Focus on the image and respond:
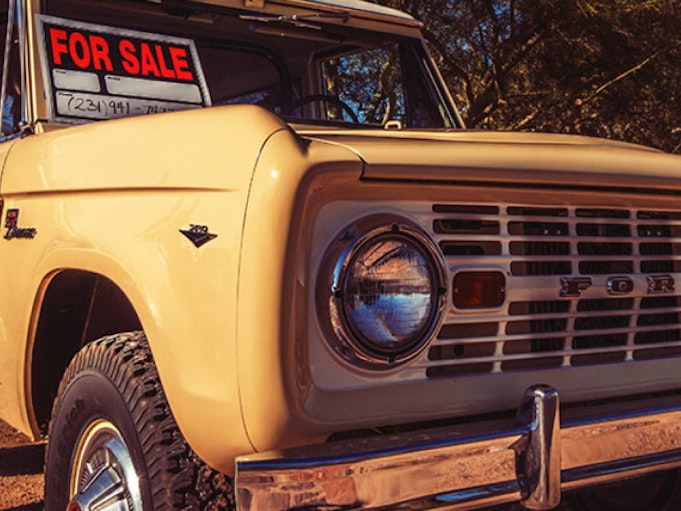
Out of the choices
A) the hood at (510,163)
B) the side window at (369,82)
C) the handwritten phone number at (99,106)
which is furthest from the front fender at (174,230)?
the side window at (369,82)

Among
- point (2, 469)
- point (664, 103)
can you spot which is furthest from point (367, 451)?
point (664, 103)

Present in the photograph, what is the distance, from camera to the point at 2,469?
13.1 feet

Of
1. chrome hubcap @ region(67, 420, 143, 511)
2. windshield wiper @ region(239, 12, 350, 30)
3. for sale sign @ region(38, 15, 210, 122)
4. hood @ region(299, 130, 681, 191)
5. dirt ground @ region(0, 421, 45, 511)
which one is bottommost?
dirt ground @ region(0, 421, 45, 511)

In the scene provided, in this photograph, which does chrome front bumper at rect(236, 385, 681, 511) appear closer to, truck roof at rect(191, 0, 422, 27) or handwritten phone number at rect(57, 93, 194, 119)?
handwritten phone number at rect(57, 93, 194, 119)

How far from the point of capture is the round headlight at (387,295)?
1.80 meters

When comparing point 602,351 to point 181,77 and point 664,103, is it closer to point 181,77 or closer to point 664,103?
point 181,77

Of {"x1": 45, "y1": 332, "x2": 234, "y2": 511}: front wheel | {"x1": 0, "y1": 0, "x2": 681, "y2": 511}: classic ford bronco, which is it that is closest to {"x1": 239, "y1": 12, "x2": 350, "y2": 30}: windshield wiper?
{"x1": 0, "y1": 0, "x2": 681, "y2": 511}: classic ford bronco

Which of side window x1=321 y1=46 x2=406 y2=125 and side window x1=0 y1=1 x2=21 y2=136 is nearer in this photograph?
side window x1=0 y1=1 x2=21 y2=136

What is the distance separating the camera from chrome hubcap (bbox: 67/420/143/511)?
2059mm

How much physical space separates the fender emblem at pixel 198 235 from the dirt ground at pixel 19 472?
6.49 ft

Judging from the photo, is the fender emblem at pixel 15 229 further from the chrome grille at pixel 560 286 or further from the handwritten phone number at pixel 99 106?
the chrome grille at pixel 560 286

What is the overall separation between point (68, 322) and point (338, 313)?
1143 millimetres

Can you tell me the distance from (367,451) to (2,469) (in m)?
2.82

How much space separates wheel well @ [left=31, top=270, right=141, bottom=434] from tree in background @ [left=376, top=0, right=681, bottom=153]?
8662 mm
